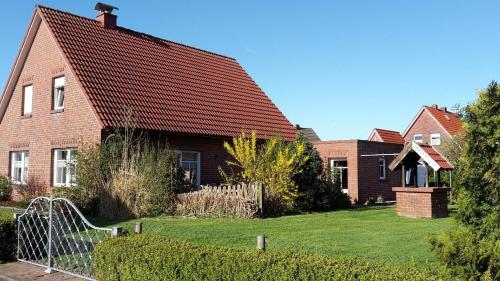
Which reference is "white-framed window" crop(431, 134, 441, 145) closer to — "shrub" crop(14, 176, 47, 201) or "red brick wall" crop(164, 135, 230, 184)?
"red brick wall" crop(164, 135, 230, 184)

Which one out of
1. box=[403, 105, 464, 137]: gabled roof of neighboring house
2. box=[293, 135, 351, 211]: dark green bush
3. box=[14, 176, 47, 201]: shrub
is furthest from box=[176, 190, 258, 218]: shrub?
box=[403, 105, 464, 137]: gabled roof of neighboring house

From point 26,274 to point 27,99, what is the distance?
53.0ft

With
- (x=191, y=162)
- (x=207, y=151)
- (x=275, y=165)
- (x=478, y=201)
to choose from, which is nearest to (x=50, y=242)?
(x=478, y=201)

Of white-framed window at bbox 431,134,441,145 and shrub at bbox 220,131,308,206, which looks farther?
white-framed window at bbox 431,134,441,145

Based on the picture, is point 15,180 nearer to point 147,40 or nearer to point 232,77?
point 147,40

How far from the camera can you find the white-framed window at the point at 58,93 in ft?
67.6

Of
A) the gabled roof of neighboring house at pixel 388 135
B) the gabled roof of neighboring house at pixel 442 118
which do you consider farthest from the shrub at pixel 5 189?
the gabled roof of neighboring house at pixel 442 118

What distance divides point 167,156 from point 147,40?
10.8 meters

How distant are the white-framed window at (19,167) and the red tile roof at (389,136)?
28.5 metres

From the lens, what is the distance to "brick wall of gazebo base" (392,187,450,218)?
15688mm

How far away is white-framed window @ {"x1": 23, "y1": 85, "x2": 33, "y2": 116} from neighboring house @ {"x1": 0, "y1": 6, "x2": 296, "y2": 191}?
47mm

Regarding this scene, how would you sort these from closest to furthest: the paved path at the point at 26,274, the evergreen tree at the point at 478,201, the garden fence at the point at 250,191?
the evergreen tree at the point at 478,201 → the paved path at the point at 26,274 → the garden fence at the point at 250,191

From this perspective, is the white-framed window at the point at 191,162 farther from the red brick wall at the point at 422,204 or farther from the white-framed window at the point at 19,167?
the red brick wall at the point at 422,204

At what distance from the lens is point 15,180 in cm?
2277
